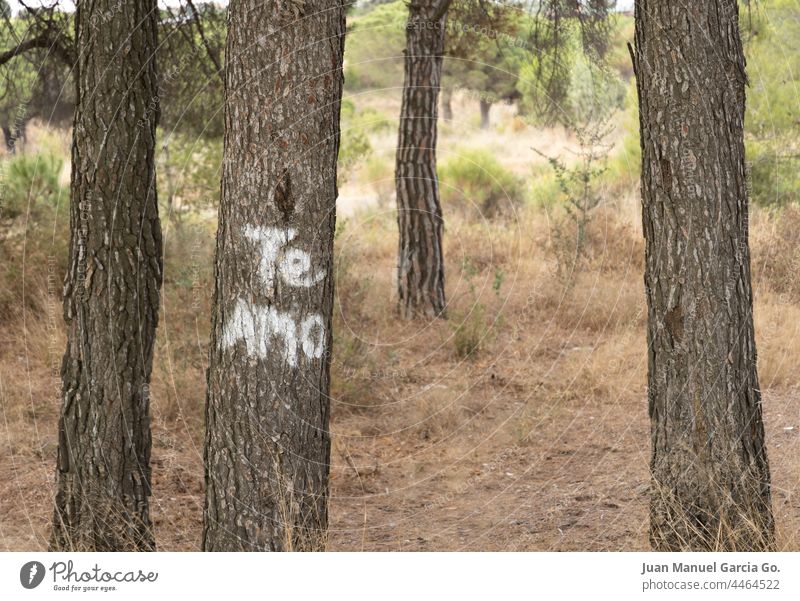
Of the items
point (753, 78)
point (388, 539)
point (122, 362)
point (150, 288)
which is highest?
point (753, 78)

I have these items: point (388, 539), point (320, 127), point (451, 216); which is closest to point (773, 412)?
point (388, 539)

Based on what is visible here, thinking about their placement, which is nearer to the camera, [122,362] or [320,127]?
[320,127]

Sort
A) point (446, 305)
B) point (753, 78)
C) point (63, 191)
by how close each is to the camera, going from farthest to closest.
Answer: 1. point (753, 78)
2. point (63, 191)
3. point (446, 305)

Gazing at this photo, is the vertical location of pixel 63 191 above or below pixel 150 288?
above

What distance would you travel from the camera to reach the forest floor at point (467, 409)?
515 cm

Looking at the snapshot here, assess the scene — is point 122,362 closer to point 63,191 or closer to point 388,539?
point 388,539

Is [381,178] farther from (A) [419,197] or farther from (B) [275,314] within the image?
(B) [275,314]

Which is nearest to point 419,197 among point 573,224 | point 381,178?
point 573,224

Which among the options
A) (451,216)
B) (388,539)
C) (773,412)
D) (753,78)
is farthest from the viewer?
(451,216)

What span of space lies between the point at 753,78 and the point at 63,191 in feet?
26.6

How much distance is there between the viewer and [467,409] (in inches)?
275

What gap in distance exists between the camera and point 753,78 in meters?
11.4
